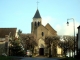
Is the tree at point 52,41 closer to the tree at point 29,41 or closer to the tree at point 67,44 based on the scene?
the tree at point 67,44

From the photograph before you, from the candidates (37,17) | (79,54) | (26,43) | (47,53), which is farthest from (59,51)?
(79,54)

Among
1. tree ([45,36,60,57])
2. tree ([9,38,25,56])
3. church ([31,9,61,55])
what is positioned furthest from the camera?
church ([31,9,61,55])

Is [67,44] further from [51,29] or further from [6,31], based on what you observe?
[6,31]

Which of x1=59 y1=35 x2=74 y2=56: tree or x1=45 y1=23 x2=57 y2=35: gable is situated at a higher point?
x1=45 y1=23 x2=57 y2=35: gable

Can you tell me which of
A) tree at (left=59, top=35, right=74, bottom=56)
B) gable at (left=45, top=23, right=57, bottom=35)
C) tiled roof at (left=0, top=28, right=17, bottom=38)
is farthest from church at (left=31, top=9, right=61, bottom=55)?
tiled roof at (left=0, top=28, right=17, bottom=38)

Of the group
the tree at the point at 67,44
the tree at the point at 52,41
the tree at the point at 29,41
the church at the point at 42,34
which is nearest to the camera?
the tree at the point at 67,44

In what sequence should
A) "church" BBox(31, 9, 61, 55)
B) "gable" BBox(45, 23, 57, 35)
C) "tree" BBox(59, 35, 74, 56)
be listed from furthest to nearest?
"gable" BBox(45, 23, 57, 35), "church" BBox(31, 9, 61, 55), "tree" BBox(59, 35, 74, 56)

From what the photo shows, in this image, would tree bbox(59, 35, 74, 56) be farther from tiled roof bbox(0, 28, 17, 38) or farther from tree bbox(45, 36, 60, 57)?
tiled roof bbox(0, 28, 17, 38)

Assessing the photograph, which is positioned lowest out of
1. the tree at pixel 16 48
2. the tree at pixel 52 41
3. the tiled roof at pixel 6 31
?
the tree at pixel 16 48

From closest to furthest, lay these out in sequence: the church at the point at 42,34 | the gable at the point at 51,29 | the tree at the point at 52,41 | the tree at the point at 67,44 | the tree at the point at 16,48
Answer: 1. the tree at the point at 16,48
2. the tree at the point at 67,44
3. the tree at the point at 52,41
4. the church at the point at 42,34
5. the gable at the point at 51,29

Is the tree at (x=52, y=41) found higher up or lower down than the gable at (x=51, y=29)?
lower down

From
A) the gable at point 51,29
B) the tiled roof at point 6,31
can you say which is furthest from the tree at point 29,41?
the gable at point 51,29

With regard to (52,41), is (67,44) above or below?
below

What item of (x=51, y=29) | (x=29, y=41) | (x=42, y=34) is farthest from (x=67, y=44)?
(x=51, y=29)
